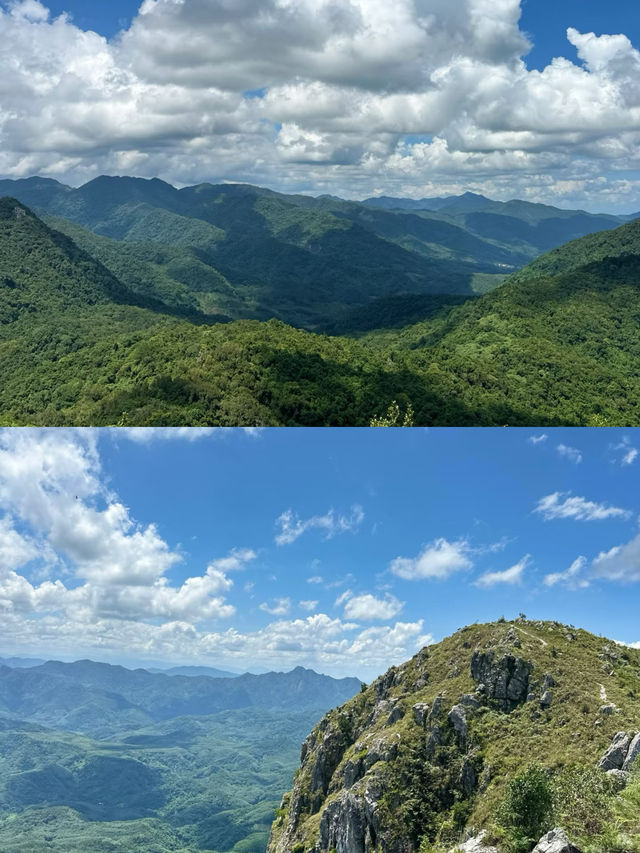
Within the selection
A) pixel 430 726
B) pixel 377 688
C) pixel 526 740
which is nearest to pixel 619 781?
pixel 526 740

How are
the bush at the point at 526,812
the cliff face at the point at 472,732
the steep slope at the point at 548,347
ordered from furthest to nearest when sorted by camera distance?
the steep slope at the point at 548,347 < the cliff face at the point at 472,732 < the bush at the point at 526,812

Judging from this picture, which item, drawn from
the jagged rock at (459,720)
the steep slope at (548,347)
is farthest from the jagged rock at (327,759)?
the steep slope at (548,347)

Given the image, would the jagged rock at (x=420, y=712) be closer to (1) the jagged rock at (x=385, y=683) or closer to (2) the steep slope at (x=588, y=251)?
(1) the jagged rock at (x=385, y=683)

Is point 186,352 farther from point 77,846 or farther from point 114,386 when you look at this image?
point 77,846

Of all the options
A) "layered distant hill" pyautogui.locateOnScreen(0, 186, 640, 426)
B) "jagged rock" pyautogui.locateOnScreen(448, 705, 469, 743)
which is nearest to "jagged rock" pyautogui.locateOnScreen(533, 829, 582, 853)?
"jagged rock" pyautogui.locateOnScreen(448, 705, 469, 743)

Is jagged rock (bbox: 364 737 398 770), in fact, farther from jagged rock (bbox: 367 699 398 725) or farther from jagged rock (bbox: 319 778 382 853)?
jagged rock (bbox: 367 699 398 725)
